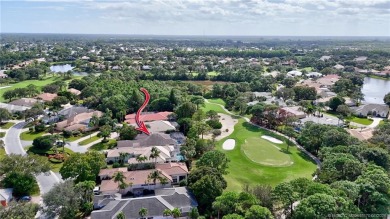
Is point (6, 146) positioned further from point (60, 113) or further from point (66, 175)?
point (66, 175)

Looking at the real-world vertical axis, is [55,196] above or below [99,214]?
above

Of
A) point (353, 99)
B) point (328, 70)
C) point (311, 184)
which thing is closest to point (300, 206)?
point (311, 184)

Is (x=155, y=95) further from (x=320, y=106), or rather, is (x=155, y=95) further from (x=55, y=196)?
(x=55, y=196)

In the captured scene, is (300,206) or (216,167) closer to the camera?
(300,206)


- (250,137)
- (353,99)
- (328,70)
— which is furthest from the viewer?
(328,70)

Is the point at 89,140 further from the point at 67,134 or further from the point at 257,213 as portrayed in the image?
the point at 257,213

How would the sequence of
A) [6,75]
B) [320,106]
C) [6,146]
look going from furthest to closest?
[6,75], [320,106], [6,146]

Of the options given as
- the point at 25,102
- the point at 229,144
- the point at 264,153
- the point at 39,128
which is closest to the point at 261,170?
the point at 264,153
